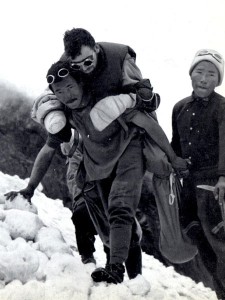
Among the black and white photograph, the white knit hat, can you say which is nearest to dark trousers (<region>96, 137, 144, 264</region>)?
the black and white photograph

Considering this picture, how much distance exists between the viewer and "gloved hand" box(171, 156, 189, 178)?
1671mm

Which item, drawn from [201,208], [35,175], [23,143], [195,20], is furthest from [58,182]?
[195,20]

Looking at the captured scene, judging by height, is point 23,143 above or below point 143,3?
below

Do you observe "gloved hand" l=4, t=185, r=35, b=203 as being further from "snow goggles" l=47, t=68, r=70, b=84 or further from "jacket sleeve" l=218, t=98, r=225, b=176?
"jacket sleeve" l=218, t=98, r=225, b=176

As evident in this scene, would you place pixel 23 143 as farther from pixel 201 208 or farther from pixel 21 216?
pixel 201 208

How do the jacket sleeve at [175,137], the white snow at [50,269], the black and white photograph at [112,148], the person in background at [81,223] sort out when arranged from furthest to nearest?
the jacket sleeve at [175,137]
the person in background at [81,223]
the black and white photograph at [112,148]
the white snow at [50,269]

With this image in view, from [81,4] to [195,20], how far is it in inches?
16.6

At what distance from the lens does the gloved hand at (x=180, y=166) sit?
167 cm

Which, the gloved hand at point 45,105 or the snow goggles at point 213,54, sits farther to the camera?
the snow goggles at point 213,54

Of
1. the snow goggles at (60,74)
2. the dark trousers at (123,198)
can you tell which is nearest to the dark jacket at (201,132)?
the dark trousers at (123,198)

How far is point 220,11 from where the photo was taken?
6.61 feet

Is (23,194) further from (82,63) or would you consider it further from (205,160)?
(205,160)

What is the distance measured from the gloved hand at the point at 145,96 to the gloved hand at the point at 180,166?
0.18 meters

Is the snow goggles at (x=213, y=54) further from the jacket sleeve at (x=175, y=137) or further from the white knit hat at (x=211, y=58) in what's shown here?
the jacket sleeve at (x=175, y=137)
